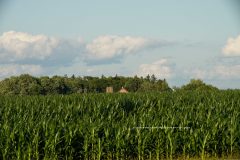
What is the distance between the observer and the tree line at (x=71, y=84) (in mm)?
107562

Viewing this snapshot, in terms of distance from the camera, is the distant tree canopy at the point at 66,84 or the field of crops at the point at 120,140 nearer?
the field of crops at the point at 120,140

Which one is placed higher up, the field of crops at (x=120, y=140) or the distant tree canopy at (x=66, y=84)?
the distant tree canopy at (x=66, y=84)

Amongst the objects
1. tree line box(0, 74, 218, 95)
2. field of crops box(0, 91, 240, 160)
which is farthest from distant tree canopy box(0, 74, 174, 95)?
field of crops box(0, 91, 240, 160)

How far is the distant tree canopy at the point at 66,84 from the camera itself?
109188 millimetres

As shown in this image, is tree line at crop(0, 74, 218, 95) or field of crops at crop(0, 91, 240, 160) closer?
field of crops at crop(0, 91, 240, 160)

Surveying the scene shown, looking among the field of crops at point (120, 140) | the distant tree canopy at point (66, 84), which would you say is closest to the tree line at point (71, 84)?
the distant tree canopy at point (66, 84)

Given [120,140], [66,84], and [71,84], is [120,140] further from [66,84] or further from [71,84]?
[71,84]

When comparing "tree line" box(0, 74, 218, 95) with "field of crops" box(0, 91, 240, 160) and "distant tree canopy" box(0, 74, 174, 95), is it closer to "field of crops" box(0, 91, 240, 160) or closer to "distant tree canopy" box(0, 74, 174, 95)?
"distant tree canopy" box(0, 74, 174, 95)

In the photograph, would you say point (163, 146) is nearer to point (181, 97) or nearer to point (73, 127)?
point (73, 127)

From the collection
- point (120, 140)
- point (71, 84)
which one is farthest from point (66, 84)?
point (120, 140)

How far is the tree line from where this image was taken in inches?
4235

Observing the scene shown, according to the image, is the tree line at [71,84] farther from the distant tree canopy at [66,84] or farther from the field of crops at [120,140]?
the field of crops at [120,140]

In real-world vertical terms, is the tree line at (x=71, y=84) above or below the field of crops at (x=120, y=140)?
A: above

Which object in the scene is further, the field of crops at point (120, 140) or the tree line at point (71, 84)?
the tree line at point (71, 84)
